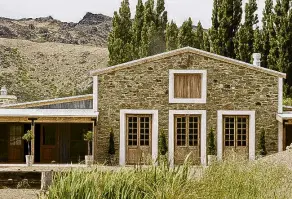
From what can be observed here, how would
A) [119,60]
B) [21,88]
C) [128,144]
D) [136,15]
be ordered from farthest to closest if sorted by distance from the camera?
[21,88], [136,15], [119,60], [128,144]

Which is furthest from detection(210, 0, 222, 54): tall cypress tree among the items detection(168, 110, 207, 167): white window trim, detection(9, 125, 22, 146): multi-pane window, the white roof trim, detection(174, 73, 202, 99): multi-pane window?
detection(9, 125, 22, 146): multi-pane window

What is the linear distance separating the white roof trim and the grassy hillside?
31.3 meters

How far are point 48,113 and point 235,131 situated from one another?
7.32 m

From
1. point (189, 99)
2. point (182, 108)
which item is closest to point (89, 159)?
point (182, 108)

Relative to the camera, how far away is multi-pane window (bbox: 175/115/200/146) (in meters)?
25.6

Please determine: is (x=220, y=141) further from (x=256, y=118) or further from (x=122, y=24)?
(x=122, y=24)

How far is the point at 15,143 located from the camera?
90.7 feet

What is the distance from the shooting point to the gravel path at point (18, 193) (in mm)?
15766

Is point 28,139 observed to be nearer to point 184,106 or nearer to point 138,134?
point 138,134

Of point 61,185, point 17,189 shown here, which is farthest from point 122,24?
point 61,185

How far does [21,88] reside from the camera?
2436 inches

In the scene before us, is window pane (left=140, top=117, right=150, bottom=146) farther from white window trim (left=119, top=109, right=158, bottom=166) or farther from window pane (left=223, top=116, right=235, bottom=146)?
window pane (left=223, top=116, right=235, bottom=146)

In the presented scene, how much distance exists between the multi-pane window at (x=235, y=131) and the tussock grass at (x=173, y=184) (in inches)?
531

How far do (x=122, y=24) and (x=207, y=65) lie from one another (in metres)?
20.3
